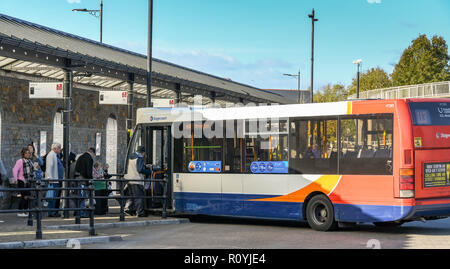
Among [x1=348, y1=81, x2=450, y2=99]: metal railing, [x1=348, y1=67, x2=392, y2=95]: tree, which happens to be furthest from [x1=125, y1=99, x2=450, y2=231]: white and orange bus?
[x1=348, y1=67, x2=392, y2=95]: tree

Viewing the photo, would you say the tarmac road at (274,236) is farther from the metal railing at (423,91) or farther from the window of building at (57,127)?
the metal railing at (423,91)

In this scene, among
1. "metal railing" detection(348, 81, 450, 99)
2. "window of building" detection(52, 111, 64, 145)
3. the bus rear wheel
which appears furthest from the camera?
"metal railing" detection(348, 81, 450, 99)

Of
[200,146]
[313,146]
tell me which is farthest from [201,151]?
[313,146]

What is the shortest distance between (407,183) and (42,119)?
51.3 ft

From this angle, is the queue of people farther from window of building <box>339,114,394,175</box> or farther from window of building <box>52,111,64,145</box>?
window of building <box>52,111,64,145</box>

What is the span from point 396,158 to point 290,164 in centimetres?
268

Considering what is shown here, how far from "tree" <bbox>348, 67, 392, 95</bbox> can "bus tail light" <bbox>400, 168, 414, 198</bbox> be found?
202 ft

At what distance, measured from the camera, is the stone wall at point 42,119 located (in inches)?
936

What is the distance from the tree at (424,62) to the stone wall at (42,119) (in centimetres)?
3513

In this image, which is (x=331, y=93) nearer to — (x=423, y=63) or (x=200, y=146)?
(x=423, y=63)

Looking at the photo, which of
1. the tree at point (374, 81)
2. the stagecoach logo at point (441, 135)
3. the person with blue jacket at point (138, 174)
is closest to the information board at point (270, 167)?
the person with blue jacket at point (138, 174)

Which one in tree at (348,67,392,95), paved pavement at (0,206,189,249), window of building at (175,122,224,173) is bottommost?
paved pavement at (0,206,189,249)

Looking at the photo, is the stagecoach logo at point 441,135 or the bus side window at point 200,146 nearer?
the stagecoach logo at point 441,135

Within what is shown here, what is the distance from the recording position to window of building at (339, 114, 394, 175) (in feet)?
48.1
